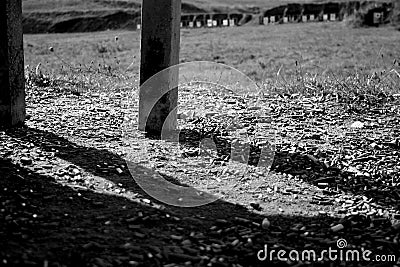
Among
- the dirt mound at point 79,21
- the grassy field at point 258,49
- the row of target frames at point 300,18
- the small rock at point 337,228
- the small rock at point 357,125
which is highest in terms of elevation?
the row of target frames at point 300,18

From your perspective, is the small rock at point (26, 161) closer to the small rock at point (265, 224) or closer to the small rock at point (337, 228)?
the small rock at point (265, 224)

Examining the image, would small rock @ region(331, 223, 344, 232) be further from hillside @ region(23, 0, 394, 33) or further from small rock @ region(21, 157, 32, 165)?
hillside @ region(23, 0, 394, 33)

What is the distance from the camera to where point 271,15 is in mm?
14977

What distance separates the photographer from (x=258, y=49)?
10.6m

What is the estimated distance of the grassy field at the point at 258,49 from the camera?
8.36m

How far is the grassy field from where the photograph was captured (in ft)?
27.4

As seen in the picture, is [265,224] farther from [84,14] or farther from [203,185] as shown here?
[84,14]

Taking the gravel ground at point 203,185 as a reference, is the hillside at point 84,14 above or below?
above

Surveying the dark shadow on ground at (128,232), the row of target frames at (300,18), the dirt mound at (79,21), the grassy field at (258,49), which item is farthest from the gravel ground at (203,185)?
the row of target frames at (300,18)

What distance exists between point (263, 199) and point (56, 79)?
11.2ft

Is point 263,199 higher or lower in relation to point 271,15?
lower

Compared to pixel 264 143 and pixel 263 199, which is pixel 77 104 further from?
pixel 263 199

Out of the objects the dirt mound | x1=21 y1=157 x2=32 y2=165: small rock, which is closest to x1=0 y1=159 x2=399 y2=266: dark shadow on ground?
x1=21 y1=157 x2=32 y2=165: small rock

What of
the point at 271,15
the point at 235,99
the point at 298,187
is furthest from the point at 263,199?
the point at 271,15
